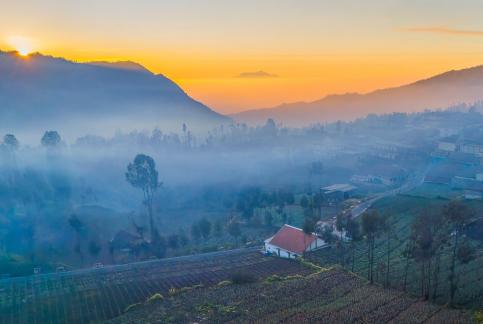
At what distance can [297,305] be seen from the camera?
28.2 metres

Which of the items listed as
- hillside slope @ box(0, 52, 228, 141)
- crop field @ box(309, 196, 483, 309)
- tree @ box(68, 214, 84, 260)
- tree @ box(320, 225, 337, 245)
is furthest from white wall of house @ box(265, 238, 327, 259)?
hillside slope @ box(0, 52, 228, 141)

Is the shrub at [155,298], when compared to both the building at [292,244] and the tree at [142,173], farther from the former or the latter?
the tree at [142,173]

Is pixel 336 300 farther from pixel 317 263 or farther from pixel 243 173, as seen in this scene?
pixel 243 173

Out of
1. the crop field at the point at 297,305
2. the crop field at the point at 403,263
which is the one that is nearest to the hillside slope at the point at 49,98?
the crop field at the point at 403,263

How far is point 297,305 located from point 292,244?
50.5 ft

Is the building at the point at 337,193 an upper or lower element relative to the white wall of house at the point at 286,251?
upper

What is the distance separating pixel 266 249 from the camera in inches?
1769

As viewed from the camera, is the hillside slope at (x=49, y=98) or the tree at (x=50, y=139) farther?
the hillside slope at (x=49, y=98)

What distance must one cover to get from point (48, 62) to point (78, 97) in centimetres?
1939

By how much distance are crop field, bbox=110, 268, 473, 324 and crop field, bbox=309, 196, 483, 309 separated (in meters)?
2.02

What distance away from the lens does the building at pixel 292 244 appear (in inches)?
1686

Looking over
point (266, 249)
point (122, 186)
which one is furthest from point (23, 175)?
point (266, 249)

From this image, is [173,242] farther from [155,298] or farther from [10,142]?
[10,142]

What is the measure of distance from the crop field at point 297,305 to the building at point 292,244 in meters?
7.78
